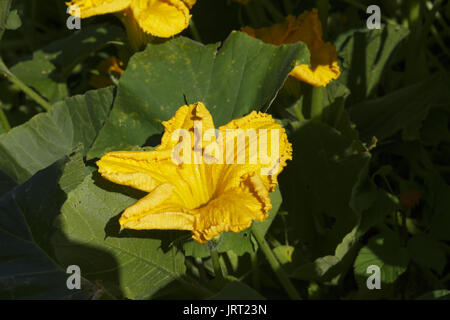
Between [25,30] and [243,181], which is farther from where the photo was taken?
[25,30]

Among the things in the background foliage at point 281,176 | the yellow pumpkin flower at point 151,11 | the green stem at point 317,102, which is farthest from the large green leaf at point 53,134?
the green stem at point 317,102

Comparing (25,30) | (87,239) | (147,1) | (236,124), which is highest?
(25,30)

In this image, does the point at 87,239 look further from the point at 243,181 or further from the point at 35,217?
the point at 243,181

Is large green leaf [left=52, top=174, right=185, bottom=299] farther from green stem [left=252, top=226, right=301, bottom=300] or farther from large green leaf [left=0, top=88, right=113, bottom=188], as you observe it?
large green leaf [left=0, top=88, right=113, bottom=188]

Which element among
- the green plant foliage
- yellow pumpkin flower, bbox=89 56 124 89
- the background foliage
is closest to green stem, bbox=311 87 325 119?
the background foliage

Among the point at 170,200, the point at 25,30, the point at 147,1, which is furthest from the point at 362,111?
the point at 25,30
